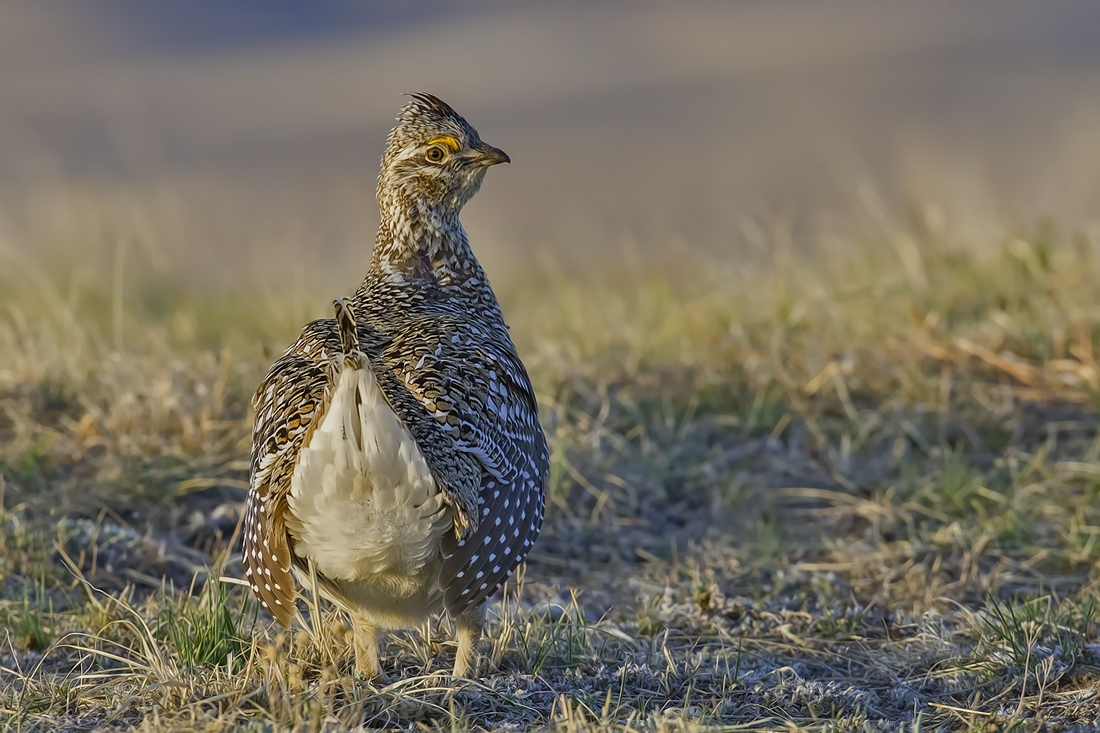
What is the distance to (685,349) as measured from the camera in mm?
6566

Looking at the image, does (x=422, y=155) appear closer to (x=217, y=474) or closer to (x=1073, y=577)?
(x=217, y=474)

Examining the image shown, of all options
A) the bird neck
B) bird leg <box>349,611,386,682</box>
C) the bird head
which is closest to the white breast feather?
bird leg <box>349,611,386,682</box>

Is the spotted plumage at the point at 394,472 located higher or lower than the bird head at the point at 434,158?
lower

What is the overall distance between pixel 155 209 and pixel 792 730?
7.59m

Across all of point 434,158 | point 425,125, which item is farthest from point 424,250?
point 425,125

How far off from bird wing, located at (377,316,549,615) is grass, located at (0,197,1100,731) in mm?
302

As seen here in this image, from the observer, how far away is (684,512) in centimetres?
539

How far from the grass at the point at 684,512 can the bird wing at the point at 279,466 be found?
172 millimetres

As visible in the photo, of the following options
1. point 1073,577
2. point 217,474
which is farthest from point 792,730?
point 217,474

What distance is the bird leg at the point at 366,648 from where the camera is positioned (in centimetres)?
354

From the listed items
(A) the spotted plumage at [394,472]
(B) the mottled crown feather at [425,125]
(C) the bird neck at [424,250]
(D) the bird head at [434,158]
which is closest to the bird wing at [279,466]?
(A) the spotted plumage at [394,472]

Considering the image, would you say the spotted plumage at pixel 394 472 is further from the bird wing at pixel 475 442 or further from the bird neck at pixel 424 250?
the bird neck at pixel 424 250

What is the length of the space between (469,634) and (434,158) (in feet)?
5.84

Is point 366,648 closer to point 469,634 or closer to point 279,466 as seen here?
point 469,634
